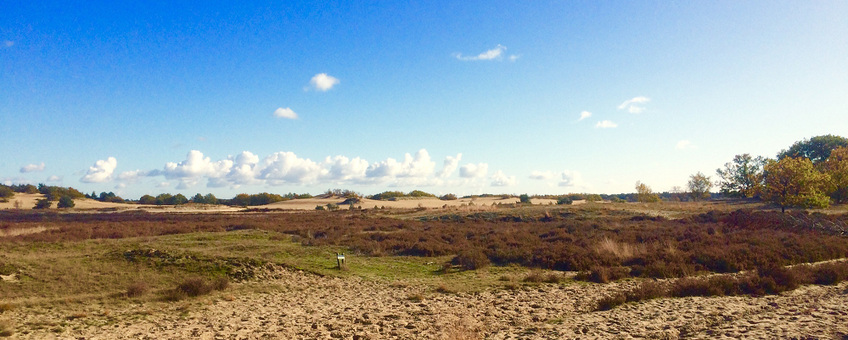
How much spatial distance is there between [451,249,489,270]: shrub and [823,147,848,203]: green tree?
112 feet

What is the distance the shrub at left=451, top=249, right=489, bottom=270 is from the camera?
60.3ft

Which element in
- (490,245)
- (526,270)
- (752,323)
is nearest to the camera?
(752,323)

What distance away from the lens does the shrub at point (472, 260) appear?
18.4 meters

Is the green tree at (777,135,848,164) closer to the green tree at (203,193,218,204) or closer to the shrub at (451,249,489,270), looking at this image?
the shrub at (451,249,489,270)

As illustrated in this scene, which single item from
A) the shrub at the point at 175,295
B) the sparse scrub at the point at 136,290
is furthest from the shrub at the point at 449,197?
the shrub at the point at 175,295

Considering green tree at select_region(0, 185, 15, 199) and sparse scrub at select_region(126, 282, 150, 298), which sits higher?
green tree at select_region(0, 185, 15, 199)

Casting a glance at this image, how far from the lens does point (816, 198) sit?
31.3 meters

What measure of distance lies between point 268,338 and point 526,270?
11.1 m

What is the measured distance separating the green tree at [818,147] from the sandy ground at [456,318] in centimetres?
6041

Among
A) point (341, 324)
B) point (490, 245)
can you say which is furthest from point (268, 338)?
point (490, 245)

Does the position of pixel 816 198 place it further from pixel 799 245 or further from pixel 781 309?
Answer: pixel 781 309

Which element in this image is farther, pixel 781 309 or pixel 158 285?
pixel 158 285

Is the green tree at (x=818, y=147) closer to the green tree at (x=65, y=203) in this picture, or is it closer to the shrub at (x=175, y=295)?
the shrub at (x=175, y=295)

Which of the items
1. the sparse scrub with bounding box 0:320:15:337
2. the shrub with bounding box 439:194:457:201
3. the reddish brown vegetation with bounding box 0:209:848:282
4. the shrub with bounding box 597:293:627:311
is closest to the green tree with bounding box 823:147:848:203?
the reddish brown vegetation with bounding box 0:209:848:282
